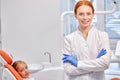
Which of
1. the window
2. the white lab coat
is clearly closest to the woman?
the white lab coat

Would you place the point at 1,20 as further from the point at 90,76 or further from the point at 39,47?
the point at 90,76

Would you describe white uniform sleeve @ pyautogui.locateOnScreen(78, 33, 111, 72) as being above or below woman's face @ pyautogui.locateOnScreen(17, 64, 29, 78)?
above

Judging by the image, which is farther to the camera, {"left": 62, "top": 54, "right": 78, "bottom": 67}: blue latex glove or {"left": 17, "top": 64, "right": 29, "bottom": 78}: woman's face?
{"left": 17, "top": 64, "right": 29, "bottom": 78}: woman's face

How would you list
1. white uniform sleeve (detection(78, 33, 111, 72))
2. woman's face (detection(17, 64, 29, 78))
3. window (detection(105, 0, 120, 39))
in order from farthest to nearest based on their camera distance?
window (detection(105, 0, 120, 39)), woman's face (detection(17, 64, 29, 78)), white uniform sleeve (detection(78, 33, 111, 72))

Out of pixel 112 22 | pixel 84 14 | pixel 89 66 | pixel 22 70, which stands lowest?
pixel 22 70

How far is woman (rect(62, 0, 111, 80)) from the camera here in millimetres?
1421

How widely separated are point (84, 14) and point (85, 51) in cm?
23

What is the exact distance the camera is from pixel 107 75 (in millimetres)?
2160

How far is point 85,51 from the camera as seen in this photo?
1.48 m

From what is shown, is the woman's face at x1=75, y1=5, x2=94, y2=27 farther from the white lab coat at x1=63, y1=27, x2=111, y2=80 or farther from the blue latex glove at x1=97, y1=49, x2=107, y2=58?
the blue latex glove at x1=97, y1=49, x2=107, y2=58

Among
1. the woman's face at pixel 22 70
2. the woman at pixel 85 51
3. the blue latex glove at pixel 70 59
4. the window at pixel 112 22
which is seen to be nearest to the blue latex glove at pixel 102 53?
the woman at pixel 85 51

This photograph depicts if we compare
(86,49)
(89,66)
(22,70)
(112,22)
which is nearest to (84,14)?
(86,49)

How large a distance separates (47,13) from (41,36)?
0.25 meters

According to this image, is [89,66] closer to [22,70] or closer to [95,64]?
[95,64]
